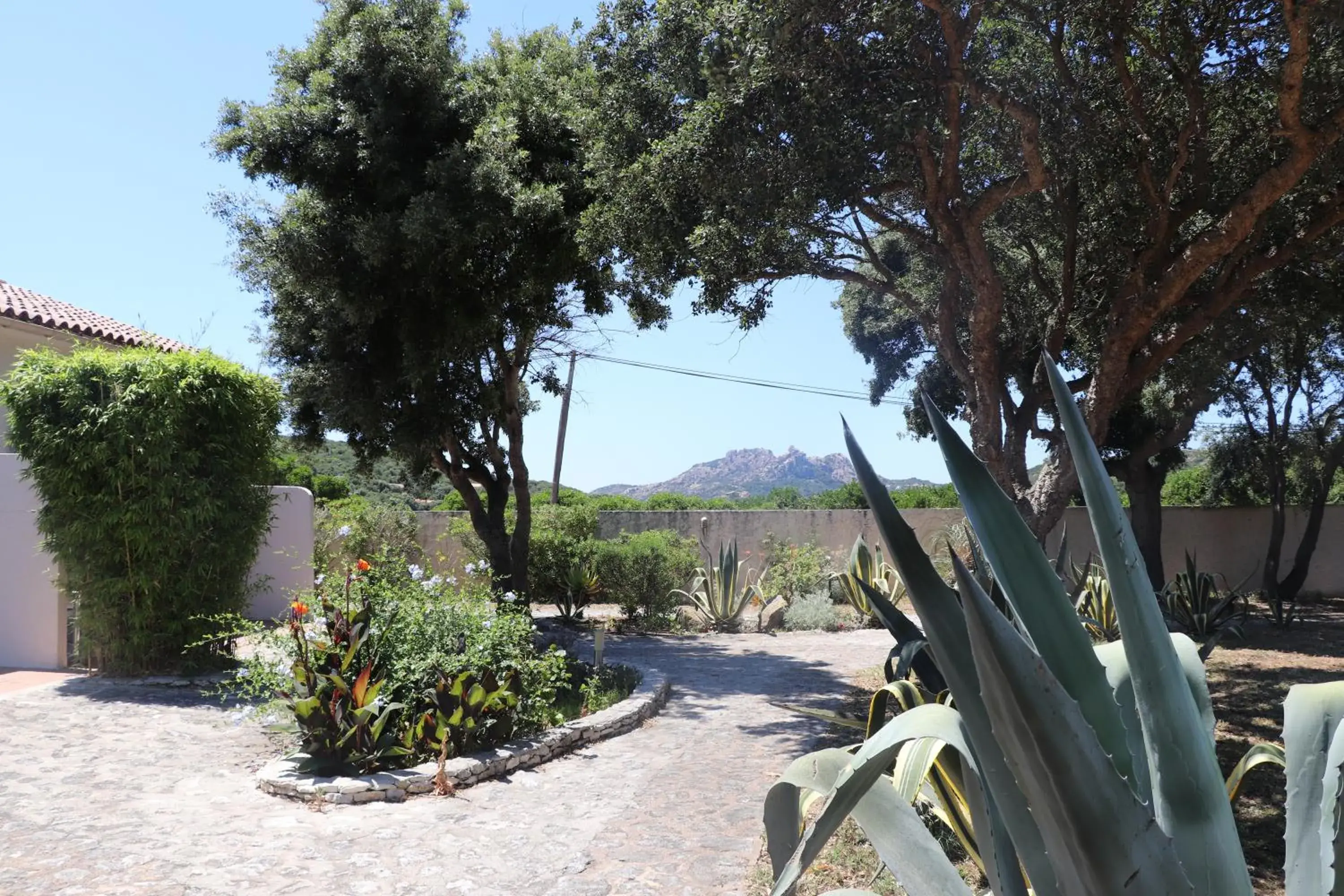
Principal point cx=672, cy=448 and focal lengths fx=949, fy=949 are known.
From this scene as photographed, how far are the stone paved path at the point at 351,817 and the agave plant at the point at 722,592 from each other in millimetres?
5909

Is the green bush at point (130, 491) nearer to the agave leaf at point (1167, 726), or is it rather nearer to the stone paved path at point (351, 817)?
the stone paved path at point (351, 817)

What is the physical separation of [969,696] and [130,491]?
31.1 feet

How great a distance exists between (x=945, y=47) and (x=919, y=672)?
613 cm

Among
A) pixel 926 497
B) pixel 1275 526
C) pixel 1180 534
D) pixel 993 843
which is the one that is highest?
pixel 926 497

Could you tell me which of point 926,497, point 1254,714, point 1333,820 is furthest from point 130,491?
point 926,497

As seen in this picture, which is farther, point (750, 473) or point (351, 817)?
point (750, 473)

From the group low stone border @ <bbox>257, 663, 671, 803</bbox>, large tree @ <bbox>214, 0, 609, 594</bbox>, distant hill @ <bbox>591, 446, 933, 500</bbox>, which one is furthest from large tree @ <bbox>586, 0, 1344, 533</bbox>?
distant hill @ <bbox>591, 446, 933, 500</bbox>

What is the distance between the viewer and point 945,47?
8086 millimetres

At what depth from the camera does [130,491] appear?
9.11 metres

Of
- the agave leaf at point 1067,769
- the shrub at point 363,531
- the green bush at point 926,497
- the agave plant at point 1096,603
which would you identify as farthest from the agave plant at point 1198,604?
the shrub at point 363,531

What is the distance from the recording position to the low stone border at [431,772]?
5.62m

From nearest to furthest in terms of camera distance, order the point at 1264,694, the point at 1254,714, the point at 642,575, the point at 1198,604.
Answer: the point at 1254,714
the point at 1264,694
the point at 1198,604
the point at 642,575

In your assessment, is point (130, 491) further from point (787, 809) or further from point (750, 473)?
point (750, 473)

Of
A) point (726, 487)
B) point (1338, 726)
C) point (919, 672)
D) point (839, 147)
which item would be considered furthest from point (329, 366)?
point (726, 487)
